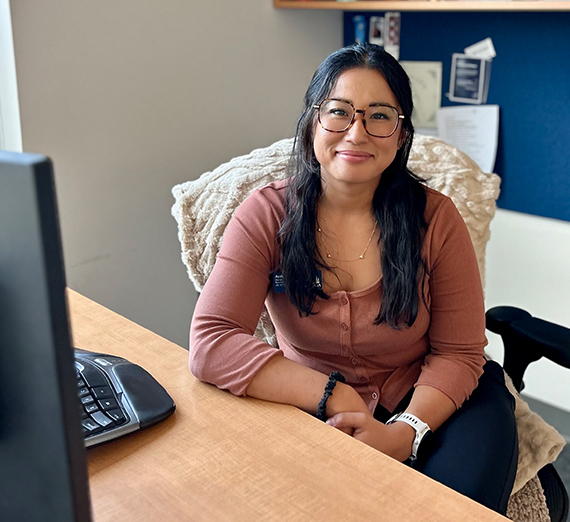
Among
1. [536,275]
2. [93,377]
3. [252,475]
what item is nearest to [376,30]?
[536,275]

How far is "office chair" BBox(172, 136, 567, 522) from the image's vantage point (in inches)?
58.5

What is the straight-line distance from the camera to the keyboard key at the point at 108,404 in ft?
3.07

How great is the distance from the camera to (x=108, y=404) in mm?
943

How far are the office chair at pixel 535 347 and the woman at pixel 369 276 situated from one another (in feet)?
0.22

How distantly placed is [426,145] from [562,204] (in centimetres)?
79

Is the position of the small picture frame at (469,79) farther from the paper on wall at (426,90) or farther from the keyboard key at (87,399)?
the keyboard key at (87,399)

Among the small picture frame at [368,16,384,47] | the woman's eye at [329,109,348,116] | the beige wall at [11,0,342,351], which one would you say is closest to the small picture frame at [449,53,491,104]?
the small picture frame at [368,16,384,47]

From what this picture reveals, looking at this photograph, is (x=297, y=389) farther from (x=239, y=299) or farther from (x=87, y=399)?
(x=87, y=399)

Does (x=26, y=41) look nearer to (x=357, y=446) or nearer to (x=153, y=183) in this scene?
(x=153, y=183)

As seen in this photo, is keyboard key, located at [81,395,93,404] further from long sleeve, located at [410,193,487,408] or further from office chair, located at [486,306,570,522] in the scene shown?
office chair, located at [486,306,570,522]

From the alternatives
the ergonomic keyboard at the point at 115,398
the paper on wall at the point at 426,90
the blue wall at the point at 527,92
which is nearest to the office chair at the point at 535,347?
the ergonomic keyboard at the point at 115,398

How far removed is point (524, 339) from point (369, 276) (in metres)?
0.36

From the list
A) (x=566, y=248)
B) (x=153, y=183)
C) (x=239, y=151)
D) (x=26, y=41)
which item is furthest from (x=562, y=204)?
(x=26, y=41)

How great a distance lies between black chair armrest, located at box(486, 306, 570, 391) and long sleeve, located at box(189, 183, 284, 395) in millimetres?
512
